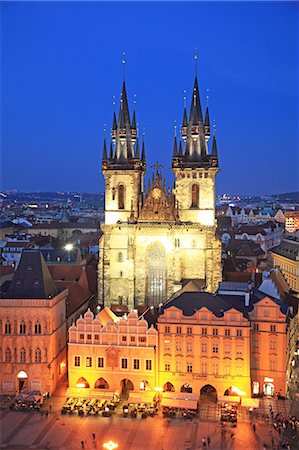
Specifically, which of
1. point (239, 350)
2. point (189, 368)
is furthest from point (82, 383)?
point (239, 350)

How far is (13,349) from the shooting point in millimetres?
53844

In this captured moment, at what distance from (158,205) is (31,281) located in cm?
2434

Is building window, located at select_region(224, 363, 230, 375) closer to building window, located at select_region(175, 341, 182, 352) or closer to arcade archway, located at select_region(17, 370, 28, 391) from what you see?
building window, located at select_region(175, 341, 182, 352)

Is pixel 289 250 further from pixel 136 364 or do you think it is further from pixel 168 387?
pixel 136 364

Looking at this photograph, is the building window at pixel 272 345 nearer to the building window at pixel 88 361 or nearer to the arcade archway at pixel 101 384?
the arcade archway at pixel 101 384

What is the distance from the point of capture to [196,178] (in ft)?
241

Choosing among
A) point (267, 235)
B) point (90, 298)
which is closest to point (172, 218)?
point (90, 298)

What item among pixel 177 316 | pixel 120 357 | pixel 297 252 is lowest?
pixel 120 357

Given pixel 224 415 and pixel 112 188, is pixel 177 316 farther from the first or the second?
pixel 112 188

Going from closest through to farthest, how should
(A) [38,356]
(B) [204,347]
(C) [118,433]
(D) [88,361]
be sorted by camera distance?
1. (C) [118,433]
2. (B) [204,347]
3. (A) [38,356]
4. (D) [88,361]

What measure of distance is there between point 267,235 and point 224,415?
10043 centimetres

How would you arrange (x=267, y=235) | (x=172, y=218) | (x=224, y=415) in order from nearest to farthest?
(x=224, y=415) → (x=172, y=218) → (x=267, y=235)

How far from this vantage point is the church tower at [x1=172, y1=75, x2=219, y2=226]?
72875 millimetres

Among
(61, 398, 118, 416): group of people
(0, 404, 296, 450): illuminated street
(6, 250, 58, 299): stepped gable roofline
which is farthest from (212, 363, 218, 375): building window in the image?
(6, 250, 58, 299): stepped gable roofline
